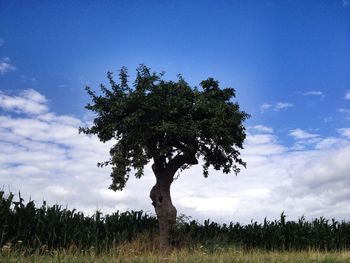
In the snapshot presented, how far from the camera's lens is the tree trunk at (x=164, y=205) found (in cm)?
2745

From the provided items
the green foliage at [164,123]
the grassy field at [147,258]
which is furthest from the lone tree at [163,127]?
the grassy field at [147,258]

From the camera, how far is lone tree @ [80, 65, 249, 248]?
89.6 feet

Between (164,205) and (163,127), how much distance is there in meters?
5.09

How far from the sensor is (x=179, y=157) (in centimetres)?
2917

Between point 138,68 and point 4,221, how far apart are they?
12.8 meters

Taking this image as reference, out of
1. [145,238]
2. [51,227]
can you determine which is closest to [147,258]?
[51,227]

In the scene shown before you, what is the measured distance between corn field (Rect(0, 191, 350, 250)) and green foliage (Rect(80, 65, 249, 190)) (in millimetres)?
3035

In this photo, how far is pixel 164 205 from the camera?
28094 mm

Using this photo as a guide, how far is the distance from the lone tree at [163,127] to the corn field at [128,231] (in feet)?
6.69

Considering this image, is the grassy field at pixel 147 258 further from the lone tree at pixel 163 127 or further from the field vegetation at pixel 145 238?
the lone tree at pixel 163 127

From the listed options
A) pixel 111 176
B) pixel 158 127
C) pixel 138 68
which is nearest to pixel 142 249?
pixel 111 176

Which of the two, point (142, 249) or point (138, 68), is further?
point (138, 68)

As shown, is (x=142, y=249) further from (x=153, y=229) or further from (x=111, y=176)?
(x=111, y=176)

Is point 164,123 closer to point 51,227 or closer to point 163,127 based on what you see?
point 163,127
